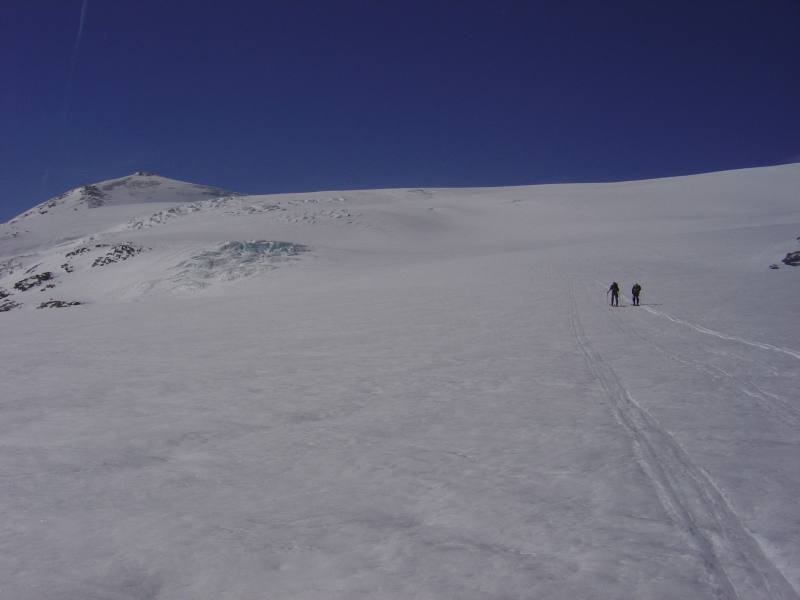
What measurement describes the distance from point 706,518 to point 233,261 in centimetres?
4537

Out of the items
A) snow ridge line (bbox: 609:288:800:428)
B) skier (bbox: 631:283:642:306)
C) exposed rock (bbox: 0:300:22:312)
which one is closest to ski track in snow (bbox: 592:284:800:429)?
snow ridge line (bbox: 609:288:800:428)

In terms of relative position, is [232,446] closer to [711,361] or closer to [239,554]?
[239,554]

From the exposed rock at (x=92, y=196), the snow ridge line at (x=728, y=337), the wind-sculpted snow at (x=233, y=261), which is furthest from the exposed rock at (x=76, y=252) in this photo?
the exposed rock at (x=92, y=196)

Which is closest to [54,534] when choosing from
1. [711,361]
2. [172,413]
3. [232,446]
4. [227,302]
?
[232,446]

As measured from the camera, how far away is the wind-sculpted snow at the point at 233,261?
143ft

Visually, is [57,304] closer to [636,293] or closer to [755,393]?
[636,293]

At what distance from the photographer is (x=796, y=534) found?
471 centimetres

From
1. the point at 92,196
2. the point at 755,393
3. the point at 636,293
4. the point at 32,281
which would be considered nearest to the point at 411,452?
the point at 755,393

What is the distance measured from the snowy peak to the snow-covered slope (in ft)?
463

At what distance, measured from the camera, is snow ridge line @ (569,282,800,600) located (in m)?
4.06

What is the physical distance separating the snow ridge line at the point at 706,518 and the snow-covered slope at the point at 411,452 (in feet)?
0.09

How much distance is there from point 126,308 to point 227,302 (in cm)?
519

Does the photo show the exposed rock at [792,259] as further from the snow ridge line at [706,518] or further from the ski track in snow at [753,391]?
the snow ridge line at [706,518]

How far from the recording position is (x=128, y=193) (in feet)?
548
